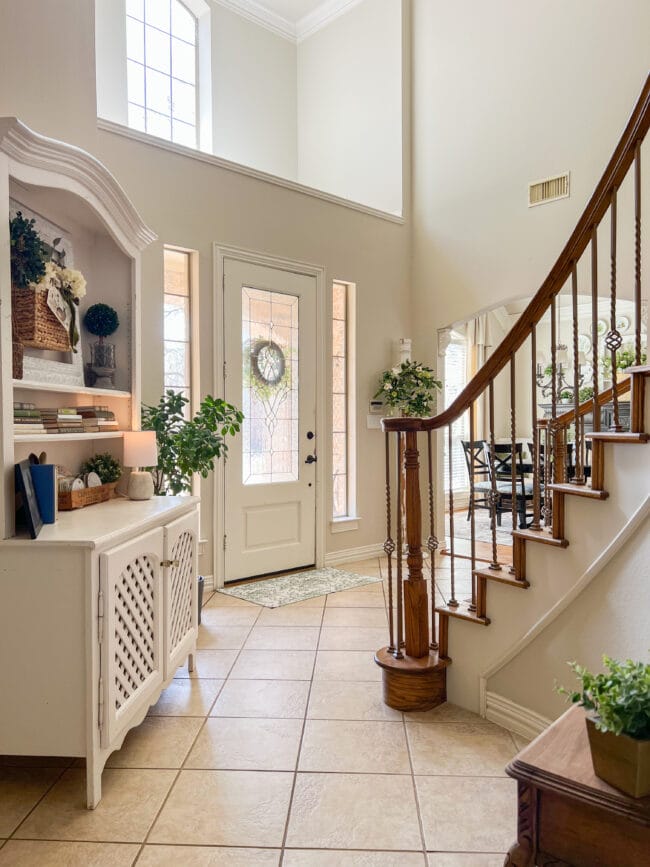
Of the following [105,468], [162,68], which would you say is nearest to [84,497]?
[105,468]

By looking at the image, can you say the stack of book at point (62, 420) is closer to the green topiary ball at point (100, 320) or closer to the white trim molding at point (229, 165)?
the green topiary ball at point (100, 320)

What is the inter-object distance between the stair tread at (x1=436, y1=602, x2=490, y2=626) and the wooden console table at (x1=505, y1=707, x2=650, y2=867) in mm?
1120

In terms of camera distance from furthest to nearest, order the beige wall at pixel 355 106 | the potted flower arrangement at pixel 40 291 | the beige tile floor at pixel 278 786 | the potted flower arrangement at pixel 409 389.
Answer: the beige wall at pixel 355 106 < the potted flower arrangement at pixel 409 389 < the potted flower arrangement at pixel 40 291 < the beige tile floor at pixel 278 786

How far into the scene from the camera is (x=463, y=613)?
246 cm

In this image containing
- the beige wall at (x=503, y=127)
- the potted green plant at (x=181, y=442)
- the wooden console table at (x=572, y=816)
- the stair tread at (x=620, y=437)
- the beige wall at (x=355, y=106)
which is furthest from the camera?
the beige wall at (x=355, y=106)

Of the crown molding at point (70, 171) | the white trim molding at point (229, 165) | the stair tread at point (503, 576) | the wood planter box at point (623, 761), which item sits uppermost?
the white trim molding at point (229, 165)

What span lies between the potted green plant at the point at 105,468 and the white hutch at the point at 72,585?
172mm

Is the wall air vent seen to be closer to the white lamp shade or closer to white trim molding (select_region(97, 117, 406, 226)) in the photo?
white trim molding (select_region(97, 117, 406, 226))

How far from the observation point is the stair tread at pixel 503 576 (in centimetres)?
225

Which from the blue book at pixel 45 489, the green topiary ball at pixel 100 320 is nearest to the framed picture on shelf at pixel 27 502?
the blue book at pixel 45 489

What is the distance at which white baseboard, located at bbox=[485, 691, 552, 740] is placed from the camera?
2250 mm

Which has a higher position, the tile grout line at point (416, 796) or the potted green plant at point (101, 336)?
the potted green plant at point (101, 336)

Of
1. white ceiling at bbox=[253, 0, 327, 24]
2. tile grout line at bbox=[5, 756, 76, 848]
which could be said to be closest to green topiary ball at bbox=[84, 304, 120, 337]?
tile grout line at bbox=[5, 756, 76, 848]

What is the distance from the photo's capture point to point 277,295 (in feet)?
15.3
